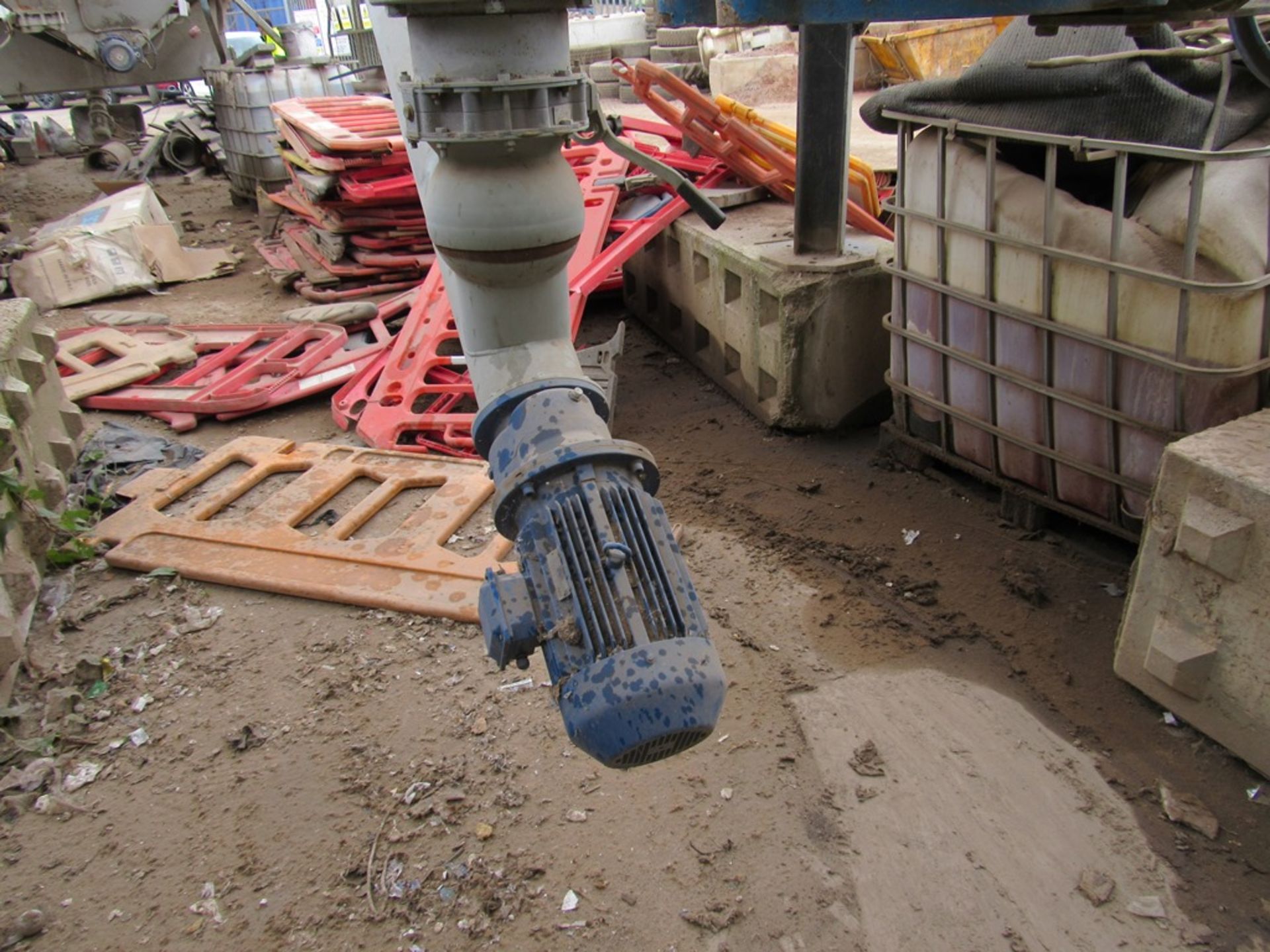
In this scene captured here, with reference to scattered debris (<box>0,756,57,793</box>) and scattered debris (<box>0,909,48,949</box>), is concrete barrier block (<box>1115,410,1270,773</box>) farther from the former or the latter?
scattered debris (<box>0,756,57,793</box>)

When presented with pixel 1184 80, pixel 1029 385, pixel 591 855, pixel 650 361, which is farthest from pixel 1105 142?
pixel 650 361

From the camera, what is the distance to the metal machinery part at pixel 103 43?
26.5 feet

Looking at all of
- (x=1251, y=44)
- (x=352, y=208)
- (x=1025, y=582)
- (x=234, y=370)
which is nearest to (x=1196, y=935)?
(x=1025, y=582)

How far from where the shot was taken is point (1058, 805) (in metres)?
2.18

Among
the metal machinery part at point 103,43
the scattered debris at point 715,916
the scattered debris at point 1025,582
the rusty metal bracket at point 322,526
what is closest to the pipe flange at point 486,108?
the scattered debris at point 715,916

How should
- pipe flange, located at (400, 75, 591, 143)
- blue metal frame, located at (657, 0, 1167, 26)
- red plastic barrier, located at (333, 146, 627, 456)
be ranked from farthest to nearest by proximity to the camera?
red plastic barrier, located at (333, 146, 627, 456), pipe flange, located at (400, 75, 591, 143), blue metal frame, located at (657, 0, 1167, 26)

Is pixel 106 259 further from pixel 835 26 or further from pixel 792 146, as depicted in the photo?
pixel 835 26

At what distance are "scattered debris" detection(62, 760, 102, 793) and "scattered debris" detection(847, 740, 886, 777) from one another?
6.17ft

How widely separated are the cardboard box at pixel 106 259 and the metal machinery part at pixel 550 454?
215 inches

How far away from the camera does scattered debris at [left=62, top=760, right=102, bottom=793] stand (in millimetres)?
2354

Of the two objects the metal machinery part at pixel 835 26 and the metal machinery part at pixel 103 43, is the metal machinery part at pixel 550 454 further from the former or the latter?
the metal machinery part at pixel 103 43

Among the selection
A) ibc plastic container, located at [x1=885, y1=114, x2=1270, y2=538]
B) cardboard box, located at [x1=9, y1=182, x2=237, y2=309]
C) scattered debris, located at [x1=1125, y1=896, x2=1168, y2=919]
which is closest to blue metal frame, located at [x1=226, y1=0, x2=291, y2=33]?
Result: cardboard box, located at [x1=9, y1=182, x2=237, y2=309]

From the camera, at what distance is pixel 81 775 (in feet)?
7.80

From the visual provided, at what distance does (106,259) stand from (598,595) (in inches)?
241
